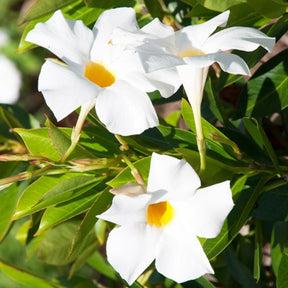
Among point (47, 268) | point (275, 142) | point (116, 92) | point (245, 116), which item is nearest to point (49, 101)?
point (116, 92)

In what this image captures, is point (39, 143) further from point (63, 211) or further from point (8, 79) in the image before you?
point (8, 79)

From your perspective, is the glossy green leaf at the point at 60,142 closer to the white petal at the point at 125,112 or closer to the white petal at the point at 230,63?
the white petal at the point at 125,112

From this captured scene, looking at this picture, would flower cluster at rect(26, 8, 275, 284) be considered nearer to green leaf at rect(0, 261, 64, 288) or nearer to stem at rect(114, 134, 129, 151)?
stem at rect(114, 134, 129, 151)

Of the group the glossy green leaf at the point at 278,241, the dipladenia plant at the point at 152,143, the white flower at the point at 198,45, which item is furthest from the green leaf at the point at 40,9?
the glossy green leaf at the point at 278,241

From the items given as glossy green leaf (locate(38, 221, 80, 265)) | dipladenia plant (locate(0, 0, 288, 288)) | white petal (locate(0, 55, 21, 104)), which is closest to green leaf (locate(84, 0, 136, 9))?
dipladenia plant (locate(0, 0, 288, 288))

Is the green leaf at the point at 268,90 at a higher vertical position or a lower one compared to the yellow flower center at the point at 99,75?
lower

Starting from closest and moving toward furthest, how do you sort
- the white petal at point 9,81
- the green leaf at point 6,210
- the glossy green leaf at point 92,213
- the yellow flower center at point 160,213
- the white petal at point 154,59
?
the white petal at point 154,59 → the yellow flower center at point 160,213 → the glossy green leaf at point 92,213 → the green leaf at point 6,210 → the white petal at point 9,81

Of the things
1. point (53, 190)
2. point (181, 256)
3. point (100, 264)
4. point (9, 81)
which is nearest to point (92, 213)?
point (53, 190)
